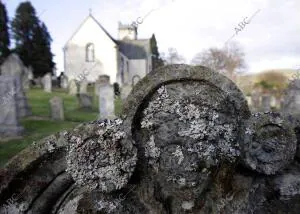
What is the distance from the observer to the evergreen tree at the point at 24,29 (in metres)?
46.4

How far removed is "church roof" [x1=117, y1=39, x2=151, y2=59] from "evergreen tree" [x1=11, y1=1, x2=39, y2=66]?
11.8 m

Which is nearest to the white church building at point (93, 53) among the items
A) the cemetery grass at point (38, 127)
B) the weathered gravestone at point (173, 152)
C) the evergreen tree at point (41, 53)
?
the evergreen tree at point (41, 53)

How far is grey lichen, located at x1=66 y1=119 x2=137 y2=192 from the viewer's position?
1.92m

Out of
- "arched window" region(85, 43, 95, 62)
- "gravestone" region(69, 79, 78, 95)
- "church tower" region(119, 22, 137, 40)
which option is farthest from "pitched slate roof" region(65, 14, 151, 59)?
"gravestone" region(69, 79, 78, 95)

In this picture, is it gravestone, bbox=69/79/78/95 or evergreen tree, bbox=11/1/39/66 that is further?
evergreen tree, bbox=11/1/39/66

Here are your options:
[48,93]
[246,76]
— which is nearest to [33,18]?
[48,93]

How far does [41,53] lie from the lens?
4691 cm

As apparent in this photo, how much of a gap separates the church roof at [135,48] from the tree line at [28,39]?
33.6 feet

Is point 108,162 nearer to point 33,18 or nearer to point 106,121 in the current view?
point 106,121

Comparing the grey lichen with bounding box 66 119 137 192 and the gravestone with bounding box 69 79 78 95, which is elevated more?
the gravestone with bounding box 69 79 78 95

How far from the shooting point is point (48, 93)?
31766 millimetres

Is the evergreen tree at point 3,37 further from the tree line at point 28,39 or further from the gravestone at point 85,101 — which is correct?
the gravestone at point 85,101

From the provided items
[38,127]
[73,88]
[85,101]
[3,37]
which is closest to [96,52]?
[3,37]

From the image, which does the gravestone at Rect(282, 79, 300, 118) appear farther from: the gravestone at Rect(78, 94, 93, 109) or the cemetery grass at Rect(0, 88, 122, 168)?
the gravestone at Rect(78, 94, 93, 109)
